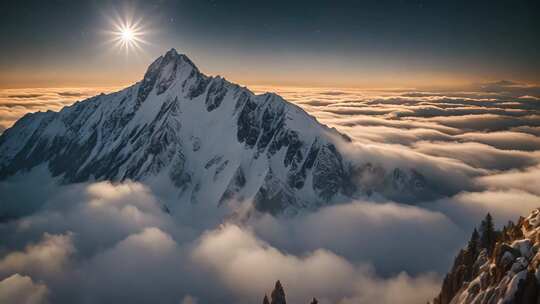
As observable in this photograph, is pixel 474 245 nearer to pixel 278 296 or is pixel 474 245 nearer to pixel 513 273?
pixel 513 273

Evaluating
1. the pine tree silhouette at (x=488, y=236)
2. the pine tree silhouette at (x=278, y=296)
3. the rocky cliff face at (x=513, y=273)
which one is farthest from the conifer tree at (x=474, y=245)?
the pine tree silhouette at (x=278, y=296)

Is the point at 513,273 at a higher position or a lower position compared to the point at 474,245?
higher

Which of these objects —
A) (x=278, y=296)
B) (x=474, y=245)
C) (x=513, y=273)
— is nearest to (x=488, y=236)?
(x=474, y=245)

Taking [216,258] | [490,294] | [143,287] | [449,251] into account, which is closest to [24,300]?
[143,287]

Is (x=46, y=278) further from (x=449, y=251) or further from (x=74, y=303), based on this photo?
(x=449, y=251)

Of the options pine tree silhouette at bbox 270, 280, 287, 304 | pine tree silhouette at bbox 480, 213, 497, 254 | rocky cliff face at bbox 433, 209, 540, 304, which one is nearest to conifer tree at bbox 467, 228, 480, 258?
pine tree silhouette at bbox 480, 213, 497, 254

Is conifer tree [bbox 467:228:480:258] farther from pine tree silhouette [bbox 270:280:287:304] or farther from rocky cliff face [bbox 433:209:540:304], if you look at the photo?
pine tree silhouette [bbox 270:280:287:304]

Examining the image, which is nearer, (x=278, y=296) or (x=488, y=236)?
(x=488, y=236)

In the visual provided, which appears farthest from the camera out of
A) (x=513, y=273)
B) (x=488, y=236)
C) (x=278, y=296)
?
(x=278, y=296)

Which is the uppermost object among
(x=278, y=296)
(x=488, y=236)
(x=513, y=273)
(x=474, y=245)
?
(x=513, y=273)

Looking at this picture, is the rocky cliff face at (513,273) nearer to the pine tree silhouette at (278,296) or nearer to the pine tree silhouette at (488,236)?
the pine tree silhouette at (488,236)

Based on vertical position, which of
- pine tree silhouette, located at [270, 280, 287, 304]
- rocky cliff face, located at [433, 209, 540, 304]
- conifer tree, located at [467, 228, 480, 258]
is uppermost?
rocky cliff face, located at [433, 209, 540, 304]
